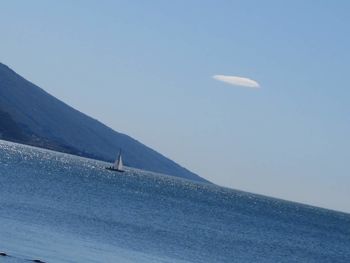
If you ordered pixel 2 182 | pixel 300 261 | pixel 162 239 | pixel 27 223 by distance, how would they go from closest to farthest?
1. pixel 27 223
2. pixel 162 239
3. pixel 300 261
4. pixel 2 182

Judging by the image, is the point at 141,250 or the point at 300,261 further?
the point at 300,261

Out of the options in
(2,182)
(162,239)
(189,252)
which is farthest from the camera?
(2,182)

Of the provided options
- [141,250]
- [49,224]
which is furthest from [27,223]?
[141,250]

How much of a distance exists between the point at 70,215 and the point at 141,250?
23243 mm

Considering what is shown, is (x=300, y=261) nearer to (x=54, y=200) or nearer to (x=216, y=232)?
(x=216, y=232)

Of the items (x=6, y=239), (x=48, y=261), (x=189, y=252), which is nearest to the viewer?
(x=48, y=261)

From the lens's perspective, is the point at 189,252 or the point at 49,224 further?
the point at 189,252

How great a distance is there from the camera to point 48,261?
207 ft

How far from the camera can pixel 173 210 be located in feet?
596

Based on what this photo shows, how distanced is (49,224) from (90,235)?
4394 mm

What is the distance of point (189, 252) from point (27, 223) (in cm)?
2143

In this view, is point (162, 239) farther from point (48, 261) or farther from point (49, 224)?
point (48, 261)

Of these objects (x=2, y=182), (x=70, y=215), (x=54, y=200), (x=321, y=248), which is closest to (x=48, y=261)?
(x=70, y=215)

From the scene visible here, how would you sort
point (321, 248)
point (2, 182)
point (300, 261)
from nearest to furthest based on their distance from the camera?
point (300, 261) < point (2, 182) < point (321, 248)
